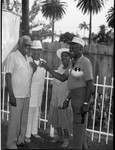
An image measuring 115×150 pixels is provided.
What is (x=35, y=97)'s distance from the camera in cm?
275

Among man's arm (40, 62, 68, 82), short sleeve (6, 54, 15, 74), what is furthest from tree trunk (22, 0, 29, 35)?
man's arm (40, 62, 68, 82)

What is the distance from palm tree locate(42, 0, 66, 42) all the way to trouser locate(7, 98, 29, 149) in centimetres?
88

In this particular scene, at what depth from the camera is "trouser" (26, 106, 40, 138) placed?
9.10ft

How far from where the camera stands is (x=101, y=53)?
240 cm

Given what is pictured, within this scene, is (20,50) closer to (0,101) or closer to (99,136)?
(0,101)

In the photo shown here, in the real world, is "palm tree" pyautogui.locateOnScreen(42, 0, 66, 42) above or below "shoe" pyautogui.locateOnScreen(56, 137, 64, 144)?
above

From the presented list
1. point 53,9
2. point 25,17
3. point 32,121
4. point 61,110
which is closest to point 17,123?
point 32,121

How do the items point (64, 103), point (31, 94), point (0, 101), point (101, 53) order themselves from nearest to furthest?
point (101, 53) → point (64, 103) → point (31, 94) → point (0, 101)

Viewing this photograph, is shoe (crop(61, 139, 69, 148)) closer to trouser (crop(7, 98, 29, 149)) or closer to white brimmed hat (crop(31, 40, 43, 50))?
trouser (crop(7, 98, 29, 149))

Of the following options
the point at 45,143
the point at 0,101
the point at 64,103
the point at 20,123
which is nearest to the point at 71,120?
the point at 64,103

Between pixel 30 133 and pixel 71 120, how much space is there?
49 centimetres

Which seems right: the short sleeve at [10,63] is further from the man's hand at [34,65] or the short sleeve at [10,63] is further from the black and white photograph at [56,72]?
the man's hand at [34,65]

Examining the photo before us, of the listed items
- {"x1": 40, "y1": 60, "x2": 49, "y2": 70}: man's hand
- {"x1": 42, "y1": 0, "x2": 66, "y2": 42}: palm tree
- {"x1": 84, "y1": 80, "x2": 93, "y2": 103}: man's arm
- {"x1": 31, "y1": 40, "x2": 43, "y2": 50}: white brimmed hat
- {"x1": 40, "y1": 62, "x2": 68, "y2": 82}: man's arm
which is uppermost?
{"x1": 42, "y1": 0, "x2": 66, "y2": 42}: palm tree

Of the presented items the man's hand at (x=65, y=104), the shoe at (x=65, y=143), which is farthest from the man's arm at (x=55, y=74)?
the shoe at (x=65, y=143)
